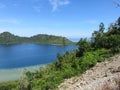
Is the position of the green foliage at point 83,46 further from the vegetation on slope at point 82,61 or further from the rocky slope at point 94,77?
the rocky slope at point 94,77

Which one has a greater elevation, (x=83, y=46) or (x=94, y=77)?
(x=83, y=46)

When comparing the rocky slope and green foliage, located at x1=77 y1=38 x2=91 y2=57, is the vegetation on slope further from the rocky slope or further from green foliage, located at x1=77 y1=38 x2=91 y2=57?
the rocky slope

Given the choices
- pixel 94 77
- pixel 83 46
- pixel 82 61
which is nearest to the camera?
pixel 94 77

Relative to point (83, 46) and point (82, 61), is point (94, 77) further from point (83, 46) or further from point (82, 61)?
point (83, 46)

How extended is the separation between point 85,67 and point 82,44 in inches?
260

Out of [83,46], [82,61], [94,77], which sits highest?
[83,46]

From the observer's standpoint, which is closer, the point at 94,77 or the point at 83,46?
the point at 94,77

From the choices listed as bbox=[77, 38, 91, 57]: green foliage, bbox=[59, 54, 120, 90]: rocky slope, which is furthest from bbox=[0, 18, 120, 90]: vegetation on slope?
bbox=[59, 54, 120, 90]: rocky slope

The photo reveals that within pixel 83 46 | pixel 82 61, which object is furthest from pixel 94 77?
pixel 83 46

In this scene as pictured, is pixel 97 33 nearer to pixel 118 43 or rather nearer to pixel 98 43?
pixel 98 43

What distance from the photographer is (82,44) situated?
24.8 metres

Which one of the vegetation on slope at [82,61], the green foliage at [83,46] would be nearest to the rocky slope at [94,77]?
the vegetation on slope at [82,61]

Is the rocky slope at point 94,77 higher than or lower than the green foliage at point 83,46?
lower

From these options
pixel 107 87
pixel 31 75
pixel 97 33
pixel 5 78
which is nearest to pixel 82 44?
pixel 97 33
